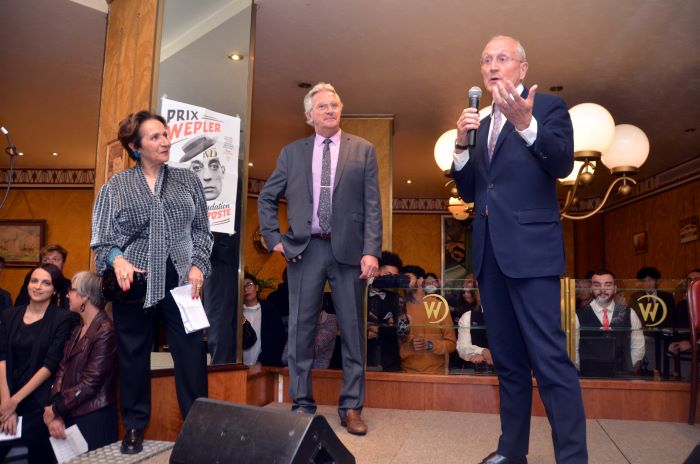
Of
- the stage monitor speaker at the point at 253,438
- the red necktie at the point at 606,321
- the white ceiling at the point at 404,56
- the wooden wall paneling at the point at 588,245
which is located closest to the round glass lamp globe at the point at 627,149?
the white ceiling at the point at 404,56

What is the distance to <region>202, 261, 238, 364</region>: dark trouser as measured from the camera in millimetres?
3111

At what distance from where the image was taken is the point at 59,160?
9.16 m

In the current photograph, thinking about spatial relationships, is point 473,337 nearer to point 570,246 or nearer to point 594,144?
point 594,144

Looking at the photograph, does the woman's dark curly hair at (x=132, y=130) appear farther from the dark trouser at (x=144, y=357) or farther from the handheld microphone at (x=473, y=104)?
the handheld microphone at (x=473, y=104)

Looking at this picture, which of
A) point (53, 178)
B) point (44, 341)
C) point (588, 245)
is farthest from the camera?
point (588, 245)

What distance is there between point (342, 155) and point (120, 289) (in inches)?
42.8

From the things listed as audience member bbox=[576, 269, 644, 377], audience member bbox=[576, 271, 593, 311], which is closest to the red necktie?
audience member bbox=[576, 269, 644, 377]

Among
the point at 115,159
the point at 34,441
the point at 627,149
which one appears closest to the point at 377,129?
the point at 627,149

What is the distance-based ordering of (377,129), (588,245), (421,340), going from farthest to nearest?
(588,245) → (377,129) → (421,340)

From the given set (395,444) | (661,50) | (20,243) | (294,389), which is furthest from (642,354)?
(20,243)

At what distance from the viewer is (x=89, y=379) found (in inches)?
106

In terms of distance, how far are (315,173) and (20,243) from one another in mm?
8709

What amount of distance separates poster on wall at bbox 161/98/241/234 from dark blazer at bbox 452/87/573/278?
173 centimetres

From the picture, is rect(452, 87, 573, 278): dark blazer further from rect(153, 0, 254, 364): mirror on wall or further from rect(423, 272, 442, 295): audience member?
rect(153, 0, 254, 364): mirror on wall
